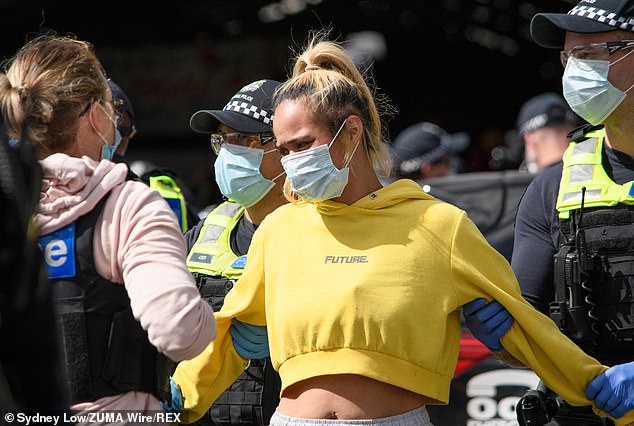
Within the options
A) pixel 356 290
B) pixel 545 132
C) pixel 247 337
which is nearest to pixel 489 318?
pixel 356 290

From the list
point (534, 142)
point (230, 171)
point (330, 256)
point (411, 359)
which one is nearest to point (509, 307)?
point (411, 359)

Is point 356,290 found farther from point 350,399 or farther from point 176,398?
point 176,398

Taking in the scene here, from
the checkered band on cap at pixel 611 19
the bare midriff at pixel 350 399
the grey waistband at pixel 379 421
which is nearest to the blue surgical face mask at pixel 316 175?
the bare midriff at pixel 350 399

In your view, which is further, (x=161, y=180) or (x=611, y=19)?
(x=161, y=180)

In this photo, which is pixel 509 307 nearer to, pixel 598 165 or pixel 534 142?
pixel 598 165

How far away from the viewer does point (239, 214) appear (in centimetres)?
466

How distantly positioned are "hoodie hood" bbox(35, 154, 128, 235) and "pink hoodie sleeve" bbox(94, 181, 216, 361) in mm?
48

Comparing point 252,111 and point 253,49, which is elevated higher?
point 252,111

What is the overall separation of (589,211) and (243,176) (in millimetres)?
1433

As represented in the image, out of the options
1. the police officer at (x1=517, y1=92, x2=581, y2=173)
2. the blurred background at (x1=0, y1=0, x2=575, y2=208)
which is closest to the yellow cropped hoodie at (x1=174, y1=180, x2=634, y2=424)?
the police officer at (x1=517, y1=92, x2=581, y2=173)

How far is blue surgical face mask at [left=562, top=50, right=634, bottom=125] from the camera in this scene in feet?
12.9

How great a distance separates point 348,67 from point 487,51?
53.2ft

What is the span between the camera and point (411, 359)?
10.9ft

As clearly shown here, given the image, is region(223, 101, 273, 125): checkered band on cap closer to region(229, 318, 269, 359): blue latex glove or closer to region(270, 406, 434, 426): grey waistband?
region(229, 318, 269, 359): blue latex glove
